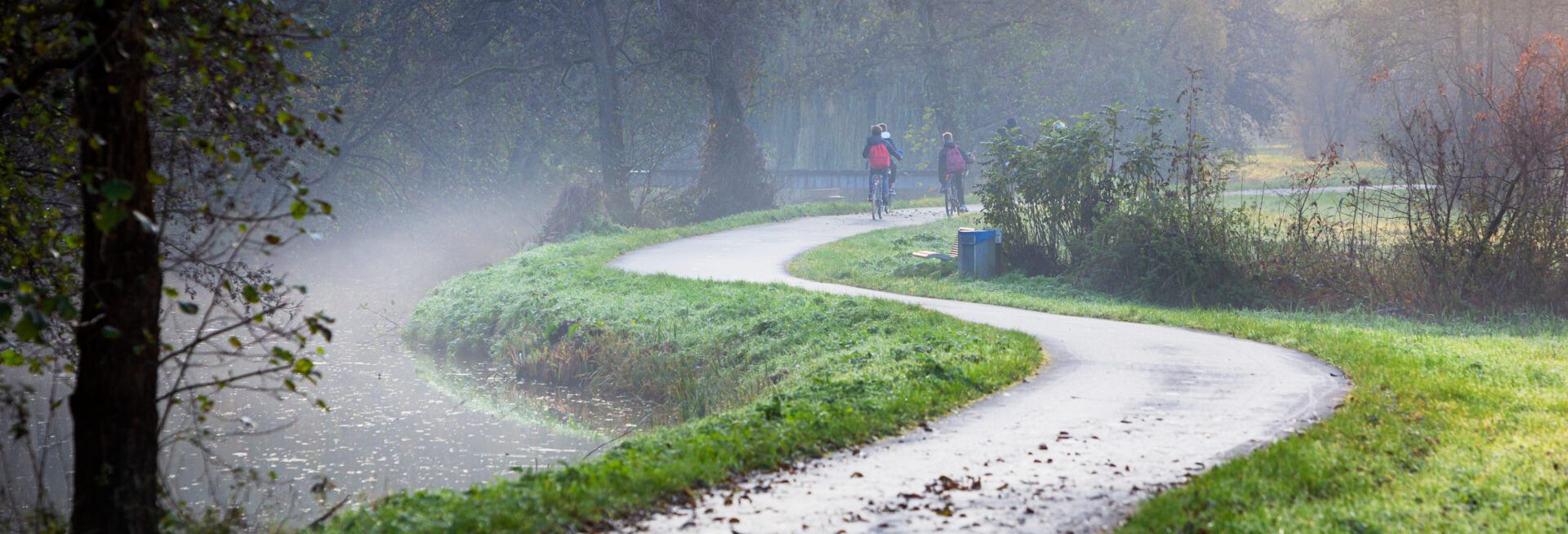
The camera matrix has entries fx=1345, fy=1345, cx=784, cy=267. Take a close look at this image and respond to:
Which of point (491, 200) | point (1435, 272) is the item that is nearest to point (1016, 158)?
point (1435, 272)

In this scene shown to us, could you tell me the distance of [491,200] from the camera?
40.0 meters

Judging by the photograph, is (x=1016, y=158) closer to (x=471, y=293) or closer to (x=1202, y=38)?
(x=471, y=293)

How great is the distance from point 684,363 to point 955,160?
16.7 meters

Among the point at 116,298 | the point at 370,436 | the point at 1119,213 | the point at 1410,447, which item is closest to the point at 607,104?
the point at 1119,213

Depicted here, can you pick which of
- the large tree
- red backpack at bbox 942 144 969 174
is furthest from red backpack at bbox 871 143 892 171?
the large tree

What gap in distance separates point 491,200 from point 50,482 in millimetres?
28573

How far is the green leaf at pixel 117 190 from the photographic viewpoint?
195 inches

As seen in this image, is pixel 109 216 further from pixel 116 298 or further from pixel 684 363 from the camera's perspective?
pixel 684 363

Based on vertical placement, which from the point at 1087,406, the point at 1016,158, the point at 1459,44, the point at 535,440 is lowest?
the point at 535,440

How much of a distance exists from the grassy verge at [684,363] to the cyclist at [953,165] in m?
8.21

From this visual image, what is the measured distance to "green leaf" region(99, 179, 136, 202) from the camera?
494 centimetres

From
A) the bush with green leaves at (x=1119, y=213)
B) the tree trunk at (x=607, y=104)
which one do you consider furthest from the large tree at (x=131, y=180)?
the tree trunk at (x=607, y=104)

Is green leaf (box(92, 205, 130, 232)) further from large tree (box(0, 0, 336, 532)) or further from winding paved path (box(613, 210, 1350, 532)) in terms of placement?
winding paved path (box(613, 210, 1350, 532))

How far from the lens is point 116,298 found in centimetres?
564
